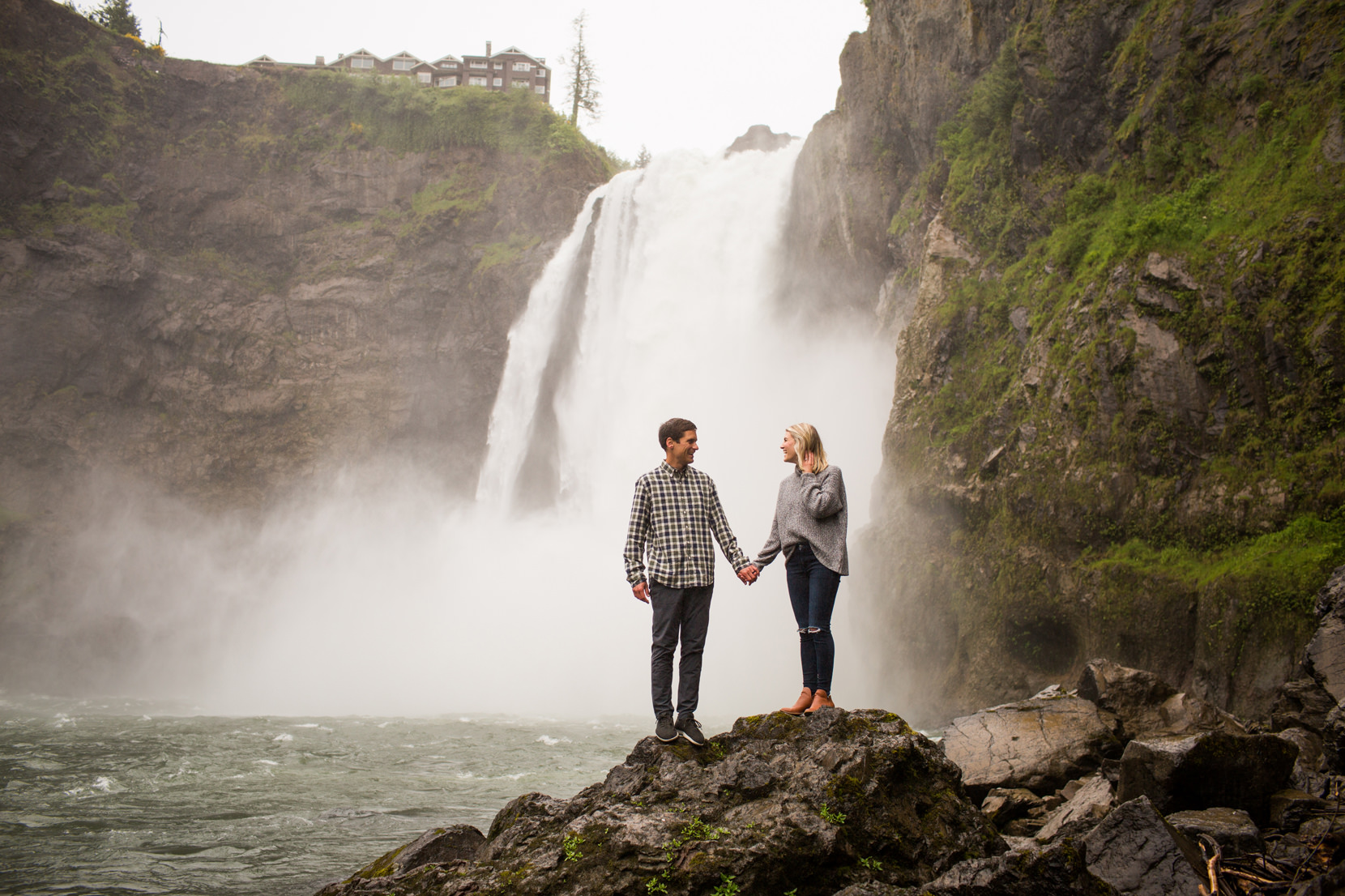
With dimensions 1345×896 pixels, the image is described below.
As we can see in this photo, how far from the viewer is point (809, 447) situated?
5.77 m

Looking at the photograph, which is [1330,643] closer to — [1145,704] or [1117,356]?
[1145,704]

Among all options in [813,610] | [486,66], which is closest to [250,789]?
[813,610]

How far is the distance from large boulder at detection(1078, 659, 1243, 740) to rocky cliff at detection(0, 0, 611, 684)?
2614cm

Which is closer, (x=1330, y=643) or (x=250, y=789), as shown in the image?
(x=1330, y=643)

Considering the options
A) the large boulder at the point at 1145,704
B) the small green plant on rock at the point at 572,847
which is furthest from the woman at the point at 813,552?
the large boulder at the point at 1145,704

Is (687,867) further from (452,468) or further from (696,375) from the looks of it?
(452,468)

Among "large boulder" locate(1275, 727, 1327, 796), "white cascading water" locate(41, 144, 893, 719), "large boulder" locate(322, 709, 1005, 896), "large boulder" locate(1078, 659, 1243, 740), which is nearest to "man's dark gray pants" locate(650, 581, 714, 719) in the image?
"large boulder" locate(322, 709, 1005, 896)

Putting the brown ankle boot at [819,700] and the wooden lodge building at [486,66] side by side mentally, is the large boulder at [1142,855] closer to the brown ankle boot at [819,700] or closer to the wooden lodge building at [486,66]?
the brown ankle boot at [819,700]

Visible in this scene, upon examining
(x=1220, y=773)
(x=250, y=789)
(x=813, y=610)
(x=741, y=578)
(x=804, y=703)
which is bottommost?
(x=250, y=789)

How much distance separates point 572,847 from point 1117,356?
1073cm

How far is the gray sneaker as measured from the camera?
5142 mm

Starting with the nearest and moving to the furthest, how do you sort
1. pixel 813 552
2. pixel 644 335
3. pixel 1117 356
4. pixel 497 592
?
pixel 813 552, pixel 1117 356, pixel 644 335, pixel 497 592

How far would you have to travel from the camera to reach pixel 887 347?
67.8ft

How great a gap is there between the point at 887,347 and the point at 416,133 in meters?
24.7
